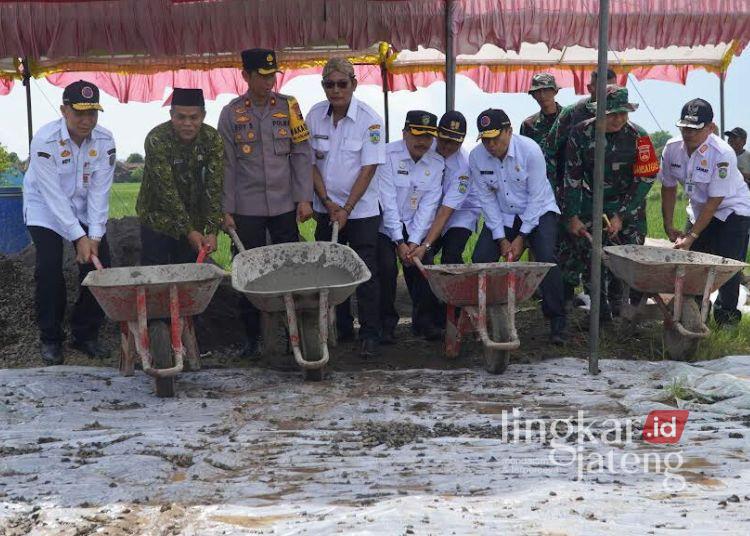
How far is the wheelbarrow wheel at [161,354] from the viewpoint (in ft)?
15.8

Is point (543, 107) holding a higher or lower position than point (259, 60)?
lower

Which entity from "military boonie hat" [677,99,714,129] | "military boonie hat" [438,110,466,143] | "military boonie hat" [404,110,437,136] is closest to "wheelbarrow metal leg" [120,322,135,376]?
"military boonie hat" [404,110,437,136]

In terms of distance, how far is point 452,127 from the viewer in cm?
580

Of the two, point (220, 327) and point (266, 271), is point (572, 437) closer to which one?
point (266, 271)

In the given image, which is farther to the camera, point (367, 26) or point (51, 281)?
point (367, 26)

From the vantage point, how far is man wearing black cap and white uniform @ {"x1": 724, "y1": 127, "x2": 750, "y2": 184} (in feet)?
33.6

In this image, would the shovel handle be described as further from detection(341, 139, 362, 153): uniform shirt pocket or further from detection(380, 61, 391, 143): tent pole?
detection(380, 61, 391, 143): tent pole

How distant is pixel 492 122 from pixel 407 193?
700 millimetres

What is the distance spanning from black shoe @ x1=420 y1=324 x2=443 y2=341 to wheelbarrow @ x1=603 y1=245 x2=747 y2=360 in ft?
3.68

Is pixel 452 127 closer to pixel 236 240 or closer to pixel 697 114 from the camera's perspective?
pixel 236 240

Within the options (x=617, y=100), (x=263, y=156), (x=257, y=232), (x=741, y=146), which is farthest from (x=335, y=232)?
(x=741, y=146)

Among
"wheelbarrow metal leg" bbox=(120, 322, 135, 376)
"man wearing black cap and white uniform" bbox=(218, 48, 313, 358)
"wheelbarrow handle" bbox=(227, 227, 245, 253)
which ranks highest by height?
"man wearing black cap and white uniform" bbox=(218, 48, 313, 358)

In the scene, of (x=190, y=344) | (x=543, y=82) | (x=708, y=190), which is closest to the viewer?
(x=190, y=344)

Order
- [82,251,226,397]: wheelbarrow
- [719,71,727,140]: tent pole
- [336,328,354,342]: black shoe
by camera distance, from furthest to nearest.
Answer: [719,71,727,140]: tent pole → [336,328,354,342]: black shoe → [82,251,226,397]: wheelbarrow
